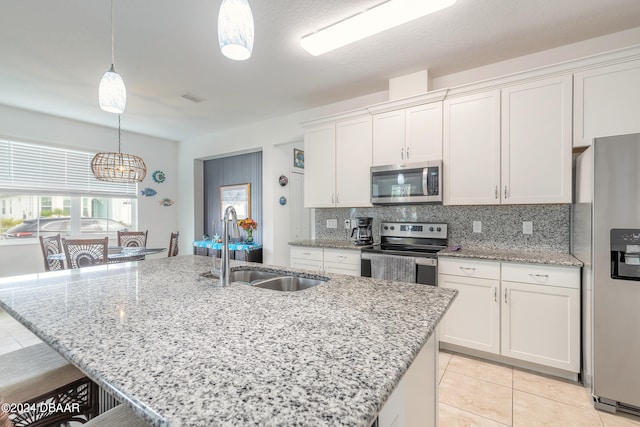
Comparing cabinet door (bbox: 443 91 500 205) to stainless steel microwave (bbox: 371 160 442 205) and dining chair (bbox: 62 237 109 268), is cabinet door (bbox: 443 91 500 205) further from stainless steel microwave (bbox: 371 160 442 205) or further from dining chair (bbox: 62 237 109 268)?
dining chair (bbox: 62 237 109 268)

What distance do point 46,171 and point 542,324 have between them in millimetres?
6053

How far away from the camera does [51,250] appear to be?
10.8 ft

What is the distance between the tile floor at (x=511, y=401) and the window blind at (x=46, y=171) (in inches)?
212

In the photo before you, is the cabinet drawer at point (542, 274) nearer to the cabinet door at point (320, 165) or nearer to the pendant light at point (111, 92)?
the cabinet door at point (320, 165)

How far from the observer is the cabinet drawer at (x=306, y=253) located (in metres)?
3.33

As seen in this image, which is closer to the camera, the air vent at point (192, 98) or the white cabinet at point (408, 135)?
the white cabinet at point (408, 135)

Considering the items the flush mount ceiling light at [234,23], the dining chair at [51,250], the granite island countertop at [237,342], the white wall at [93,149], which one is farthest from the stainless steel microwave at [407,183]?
the white wall at [93,149]

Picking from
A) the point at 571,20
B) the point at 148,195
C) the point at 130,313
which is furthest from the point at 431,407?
the point at 148,195

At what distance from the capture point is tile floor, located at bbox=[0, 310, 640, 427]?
5.82 ft

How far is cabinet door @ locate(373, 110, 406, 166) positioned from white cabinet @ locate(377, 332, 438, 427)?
2.11 metres

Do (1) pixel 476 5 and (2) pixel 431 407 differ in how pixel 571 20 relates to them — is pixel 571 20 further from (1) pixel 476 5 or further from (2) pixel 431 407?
(2) pixel 431 407

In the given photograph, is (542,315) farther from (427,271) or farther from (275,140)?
(275,140)

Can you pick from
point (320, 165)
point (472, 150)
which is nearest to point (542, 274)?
point (472, 150)

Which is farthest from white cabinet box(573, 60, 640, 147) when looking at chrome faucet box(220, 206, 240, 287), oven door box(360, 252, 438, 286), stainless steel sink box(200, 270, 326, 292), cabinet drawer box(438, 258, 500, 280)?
chrome faucet box(220, 206, 240, 287)
